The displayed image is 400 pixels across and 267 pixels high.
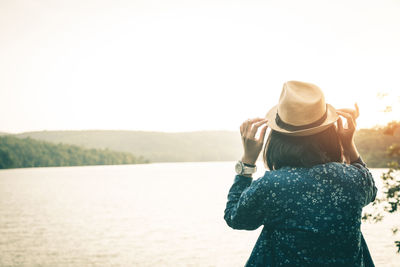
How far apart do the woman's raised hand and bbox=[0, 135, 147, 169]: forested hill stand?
94.4m

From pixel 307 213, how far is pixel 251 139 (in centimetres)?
38

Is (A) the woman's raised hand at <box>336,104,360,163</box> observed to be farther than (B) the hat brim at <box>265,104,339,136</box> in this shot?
Yes

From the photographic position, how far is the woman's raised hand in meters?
1.63

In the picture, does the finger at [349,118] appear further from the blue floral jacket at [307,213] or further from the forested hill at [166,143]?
the forested hill at [166,143]

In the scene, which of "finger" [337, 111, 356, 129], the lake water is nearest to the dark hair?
"finger" [337, 111, 356, 129]

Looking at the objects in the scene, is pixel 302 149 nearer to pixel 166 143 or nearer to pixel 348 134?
pixel 348 134

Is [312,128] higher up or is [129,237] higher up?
[312,128]

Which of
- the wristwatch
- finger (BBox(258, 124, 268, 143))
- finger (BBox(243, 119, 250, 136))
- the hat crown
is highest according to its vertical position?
the hat crown

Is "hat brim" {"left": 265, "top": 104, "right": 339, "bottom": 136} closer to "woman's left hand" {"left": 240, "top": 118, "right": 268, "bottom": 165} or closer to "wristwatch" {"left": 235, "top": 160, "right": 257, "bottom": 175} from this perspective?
"woman's left hand" {"left": 240, "top": 118, "right": 268, "bottom": 165}

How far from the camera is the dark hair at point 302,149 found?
4.98 ft

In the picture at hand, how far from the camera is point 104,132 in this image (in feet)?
413

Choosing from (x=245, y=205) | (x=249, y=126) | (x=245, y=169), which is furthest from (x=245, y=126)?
(x=245, y=205)

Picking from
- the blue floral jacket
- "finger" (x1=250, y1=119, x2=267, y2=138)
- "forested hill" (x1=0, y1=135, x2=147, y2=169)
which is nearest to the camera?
the blue floral jacket

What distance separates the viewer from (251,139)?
5.19 ft
